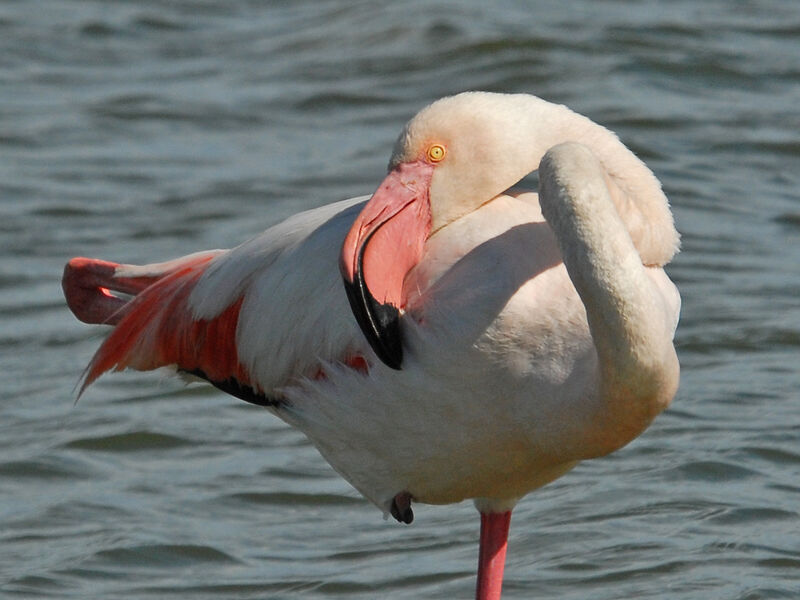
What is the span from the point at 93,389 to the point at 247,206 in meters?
1.97

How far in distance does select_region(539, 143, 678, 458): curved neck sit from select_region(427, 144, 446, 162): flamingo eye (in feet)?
1.25

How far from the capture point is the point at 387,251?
398 cm

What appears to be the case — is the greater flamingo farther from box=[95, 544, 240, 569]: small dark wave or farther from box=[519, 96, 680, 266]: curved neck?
box=[95, 544, 240, 569]: small dark wave

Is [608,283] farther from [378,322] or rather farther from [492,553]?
[492,553]

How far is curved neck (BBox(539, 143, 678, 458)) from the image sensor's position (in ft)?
11.8

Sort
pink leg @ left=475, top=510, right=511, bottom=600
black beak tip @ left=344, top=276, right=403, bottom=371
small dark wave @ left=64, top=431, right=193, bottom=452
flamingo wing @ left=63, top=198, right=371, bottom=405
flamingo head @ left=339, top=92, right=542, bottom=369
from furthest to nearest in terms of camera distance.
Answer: small dark wave @ left=64, top=431, right=193, bottom=452
pink leg @ left=475, top=510, right=511, bottom=600
flamingo wing @ left=63, top=198, right=371, bottom=405
flamingo head @ left=339, top=92, right=542, bottom=369
black beak tip @ left=344, top=276, right=403, bottom=371

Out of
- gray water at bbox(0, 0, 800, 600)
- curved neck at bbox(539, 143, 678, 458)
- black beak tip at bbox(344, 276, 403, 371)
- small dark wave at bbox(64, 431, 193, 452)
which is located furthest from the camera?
small dark wave at bbox(64, 431, 193, 452)

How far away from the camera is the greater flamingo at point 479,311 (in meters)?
3.67

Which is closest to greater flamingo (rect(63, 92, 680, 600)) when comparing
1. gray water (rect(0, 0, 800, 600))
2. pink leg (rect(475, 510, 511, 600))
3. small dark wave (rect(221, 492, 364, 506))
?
pink leg (rect(475, 510, 511, 600))

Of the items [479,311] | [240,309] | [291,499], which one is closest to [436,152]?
[479,311]

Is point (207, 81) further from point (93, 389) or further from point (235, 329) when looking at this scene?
point (235, 329)

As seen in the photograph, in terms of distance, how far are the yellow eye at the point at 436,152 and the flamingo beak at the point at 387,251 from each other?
2 cm

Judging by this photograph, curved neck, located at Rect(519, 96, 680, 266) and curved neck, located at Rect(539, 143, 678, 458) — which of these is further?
curved neck, located at Rect(519, 96, 680, 266)

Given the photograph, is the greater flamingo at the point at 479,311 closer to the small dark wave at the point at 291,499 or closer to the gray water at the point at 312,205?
the gray water at the point at 312,205
